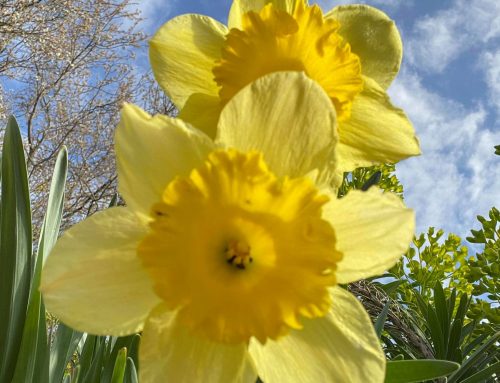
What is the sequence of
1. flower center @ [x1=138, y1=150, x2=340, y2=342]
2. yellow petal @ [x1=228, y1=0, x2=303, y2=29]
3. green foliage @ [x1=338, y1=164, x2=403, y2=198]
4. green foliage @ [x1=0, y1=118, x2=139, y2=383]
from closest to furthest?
flower center @ [x1=138, y1=150, x2=340, y2=342] < yellow petal @ [x1=228, y1=0, x2=303, y2=29] < green foliage @ [x1=0, y1=118, x2=139, y2=383] < green foliage @ [x1=338, y1=164, x2=403, y2=198]

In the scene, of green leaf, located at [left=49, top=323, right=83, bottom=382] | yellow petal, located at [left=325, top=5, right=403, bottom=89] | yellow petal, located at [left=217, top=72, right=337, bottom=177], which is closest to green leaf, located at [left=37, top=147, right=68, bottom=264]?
green leaf, located at [left=49, top=323, right=83, bottom=382]

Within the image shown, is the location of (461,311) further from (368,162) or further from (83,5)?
(83,5)

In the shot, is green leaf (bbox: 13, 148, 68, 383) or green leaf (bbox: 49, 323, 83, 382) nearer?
green leaf (bbox: 13, 148, 68, 383)

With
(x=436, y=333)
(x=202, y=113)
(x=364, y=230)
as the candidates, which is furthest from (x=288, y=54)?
(x=436, y=333)

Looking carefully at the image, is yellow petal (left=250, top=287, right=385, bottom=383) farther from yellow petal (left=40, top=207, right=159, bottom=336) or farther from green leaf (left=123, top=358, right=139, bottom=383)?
green leaf (left=123, top=358, right=139, bottom=383)

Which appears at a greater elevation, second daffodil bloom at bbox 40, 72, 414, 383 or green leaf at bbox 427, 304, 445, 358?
green leaf at bbox 427, 304, 445, 358

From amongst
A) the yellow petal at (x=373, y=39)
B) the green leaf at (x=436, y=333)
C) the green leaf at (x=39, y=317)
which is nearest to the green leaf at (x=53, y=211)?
the green leaf at (x=39, y=317)

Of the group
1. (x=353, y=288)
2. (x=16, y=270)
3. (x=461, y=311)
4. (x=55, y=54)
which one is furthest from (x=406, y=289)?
(x=55, y=54)
